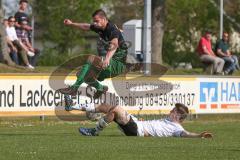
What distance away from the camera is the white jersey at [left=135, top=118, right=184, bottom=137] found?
17.0m

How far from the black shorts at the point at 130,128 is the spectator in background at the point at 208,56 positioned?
14634mm

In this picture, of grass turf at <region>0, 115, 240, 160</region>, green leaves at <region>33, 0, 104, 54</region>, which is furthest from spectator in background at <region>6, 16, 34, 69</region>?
green leaves at <region>33, 0, 104, 54</region>

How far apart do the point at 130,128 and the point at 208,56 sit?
1524 cm

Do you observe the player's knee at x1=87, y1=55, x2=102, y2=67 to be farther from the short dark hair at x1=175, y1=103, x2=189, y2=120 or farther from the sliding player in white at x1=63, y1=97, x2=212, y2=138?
the short dark hair at x1=175, y1=103, x2=189, y2=120

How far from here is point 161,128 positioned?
55.8 feet

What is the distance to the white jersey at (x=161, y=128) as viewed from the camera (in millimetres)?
16953

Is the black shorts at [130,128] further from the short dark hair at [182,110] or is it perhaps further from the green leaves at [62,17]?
the green leaves at [62,17]

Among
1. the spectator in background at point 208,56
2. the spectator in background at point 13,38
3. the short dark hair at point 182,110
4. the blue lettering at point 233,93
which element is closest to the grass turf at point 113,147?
the short dark hair at point 182,110

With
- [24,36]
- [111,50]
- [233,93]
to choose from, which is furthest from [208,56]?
[111,50]

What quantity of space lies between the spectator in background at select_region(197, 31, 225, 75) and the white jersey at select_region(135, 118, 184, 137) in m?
14.6

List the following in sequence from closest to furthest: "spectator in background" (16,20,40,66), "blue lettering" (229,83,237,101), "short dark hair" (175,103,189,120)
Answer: "short dark hair" (175,103,189,120) → "spectator in background" (16,20,40,66) → "blue lettering" (229,83,237,101)

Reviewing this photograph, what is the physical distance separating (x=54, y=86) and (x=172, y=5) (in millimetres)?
46425

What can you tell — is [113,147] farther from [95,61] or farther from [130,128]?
[95,61]

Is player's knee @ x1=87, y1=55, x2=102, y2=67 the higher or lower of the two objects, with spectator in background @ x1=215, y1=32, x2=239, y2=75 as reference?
higher
